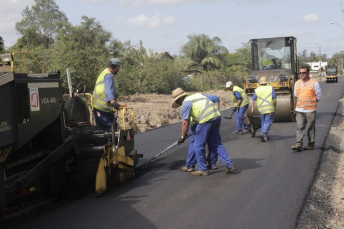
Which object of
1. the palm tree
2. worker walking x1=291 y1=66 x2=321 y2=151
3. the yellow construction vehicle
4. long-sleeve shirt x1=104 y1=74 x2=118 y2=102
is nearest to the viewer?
the yellow construction vehicle

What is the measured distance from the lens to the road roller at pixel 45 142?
4773 millimetres

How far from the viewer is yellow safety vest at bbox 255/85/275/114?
11.1 m

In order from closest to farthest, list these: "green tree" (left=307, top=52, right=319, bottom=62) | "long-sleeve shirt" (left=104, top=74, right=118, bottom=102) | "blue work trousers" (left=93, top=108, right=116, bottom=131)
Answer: "long-sleeve shirt" (left=104, top=74, right=118, bottom=102) → "blue work trousers" (left=93, top=108, right=116, bottom=131) → "green tree" (left=307, top=52, right=319, bottom=62)

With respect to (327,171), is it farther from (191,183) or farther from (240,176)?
(191,183)

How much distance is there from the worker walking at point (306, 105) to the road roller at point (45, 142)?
3.79 m

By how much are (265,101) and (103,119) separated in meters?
5.25

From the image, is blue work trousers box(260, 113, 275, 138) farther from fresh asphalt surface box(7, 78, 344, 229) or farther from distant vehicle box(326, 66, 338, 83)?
distant vehicle box(326, 66, 338, 83)

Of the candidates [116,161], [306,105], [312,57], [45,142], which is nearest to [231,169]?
[116,161]

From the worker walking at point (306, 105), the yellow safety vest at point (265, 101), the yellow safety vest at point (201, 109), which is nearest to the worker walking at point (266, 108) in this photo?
the yellow safety vest at point (265, 101)

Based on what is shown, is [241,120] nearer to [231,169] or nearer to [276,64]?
[276,64]

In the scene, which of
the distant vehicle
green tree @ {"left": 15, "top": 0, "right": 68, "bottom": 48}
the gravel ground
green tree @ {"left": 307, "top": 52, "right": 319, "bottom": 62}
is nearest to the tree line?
green tree @ {"left": 15, "top": 0, "right": 68, "bottom": 48}

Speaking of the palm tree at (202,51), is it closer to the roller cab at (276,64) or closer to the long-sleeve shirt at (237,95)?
the roller cab at (276,64)

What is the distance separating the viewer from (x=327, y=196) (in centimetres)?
614

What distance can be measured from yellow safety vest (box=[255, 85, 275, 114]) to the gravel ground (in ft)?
6.07
